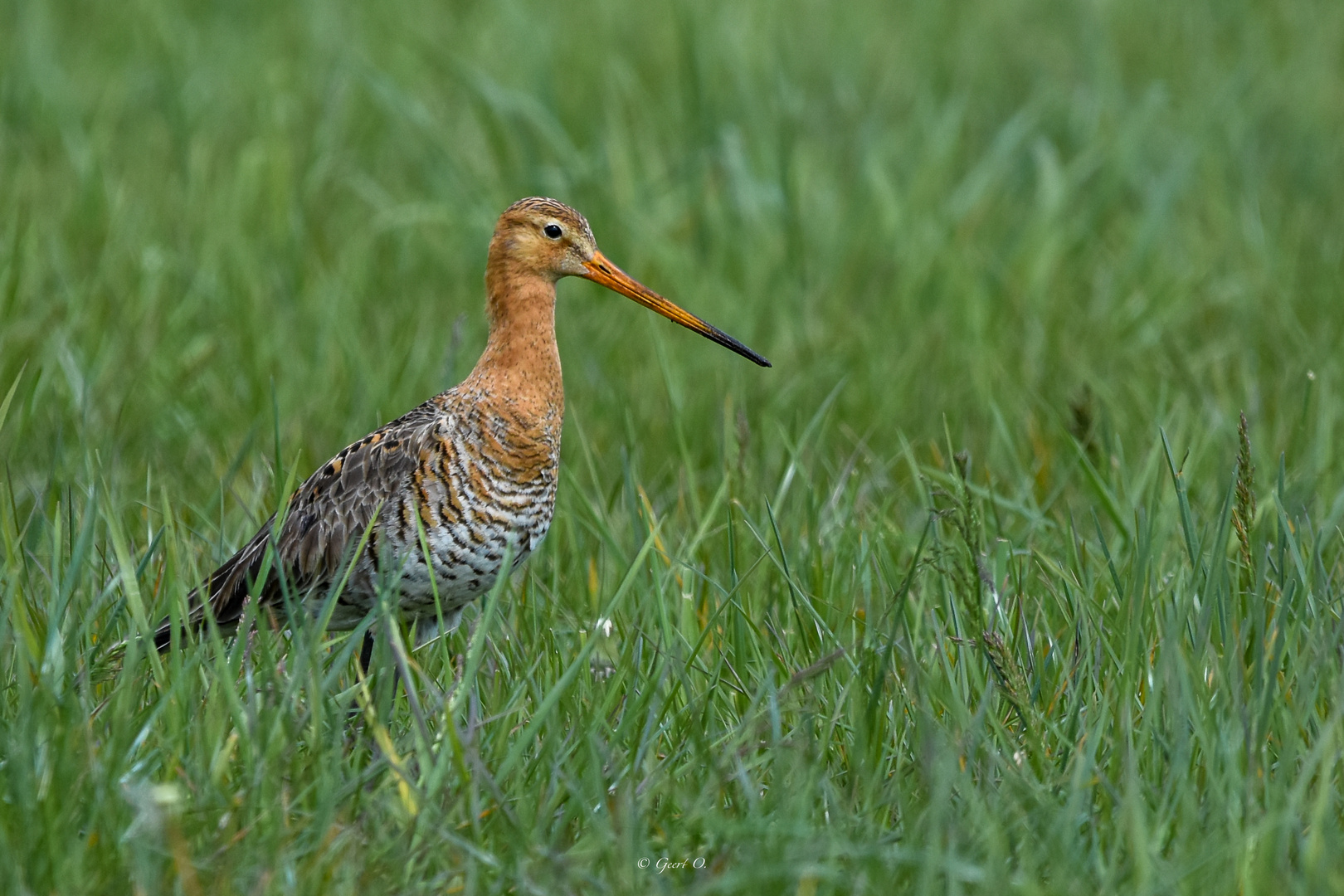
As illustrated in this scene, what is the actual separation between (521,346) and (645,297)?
1.41ft

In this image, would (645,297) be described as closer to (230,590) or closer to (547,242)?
(547,242)

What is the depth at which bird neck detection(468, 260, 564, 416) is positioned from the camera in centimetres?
429

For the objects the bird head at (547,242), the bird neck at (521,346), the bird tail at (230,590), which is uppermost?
the bird head at (547,242)

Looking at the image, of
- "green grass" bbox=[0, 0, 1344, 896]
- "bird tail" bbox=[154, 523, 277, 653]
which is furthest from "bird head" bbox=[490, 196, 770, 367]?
"bird tail" bbox=[154, 523, 277, 653]

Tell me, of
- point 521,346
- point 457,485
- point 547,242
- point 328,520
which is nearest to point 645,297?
point 547,242

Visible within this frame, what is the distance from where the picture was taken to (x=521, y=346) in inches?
171

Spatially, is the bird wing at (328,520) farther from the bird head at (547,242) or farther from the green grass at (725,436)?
the bird head at (547,242)

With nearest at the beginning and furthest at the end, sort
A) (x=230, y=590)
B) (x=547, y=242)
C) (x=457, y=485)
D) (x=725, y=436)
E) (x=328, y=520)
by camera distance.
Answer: (x=457, y=485), (x=230, y=590), (x=328, y=520), (x=547, y=242), (x=725, y=436)

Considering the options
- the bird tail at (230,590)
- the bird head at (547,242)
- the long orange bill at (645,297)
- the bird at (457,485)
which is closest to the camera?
the bird at (457,485)

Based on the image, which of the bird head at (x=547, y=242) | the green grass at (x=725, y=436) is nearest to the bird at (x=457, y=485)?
the bird head at (x=547, y=242)

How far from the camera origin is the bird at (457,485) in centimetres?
402

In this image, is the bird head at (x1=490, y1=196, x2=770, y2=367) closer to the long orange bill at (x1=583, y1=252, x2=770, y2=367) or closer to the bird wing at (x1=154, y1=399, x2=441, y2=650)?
the long orange bill at (x1=583, y1=252, x2=770, y2=367)

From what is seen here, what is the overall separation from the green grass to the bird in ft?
0.58

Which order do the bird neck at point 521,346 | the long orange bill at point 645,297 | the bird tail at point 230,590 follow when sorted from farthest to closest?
the long orange bill at point 645,297 → the bird neck at point 521,346 → the bird tail at point 230,590
